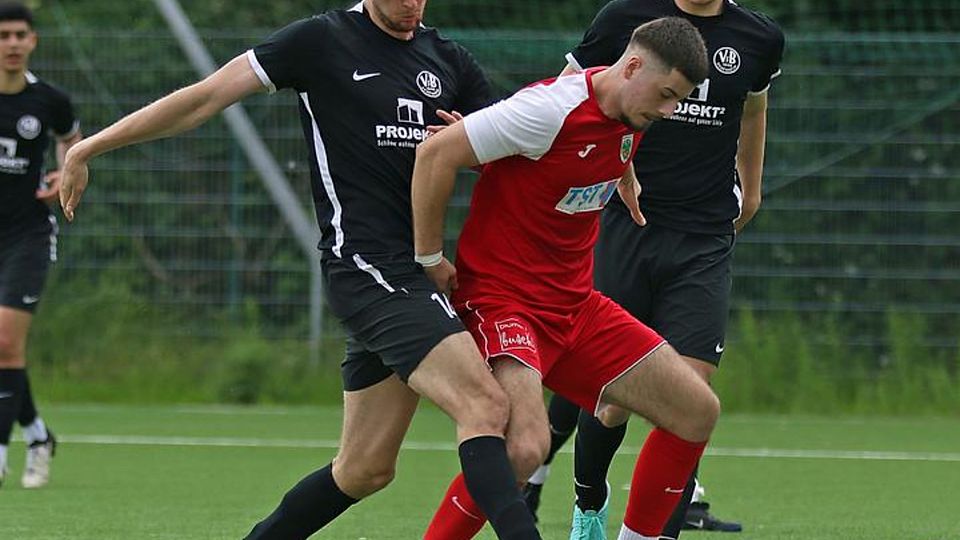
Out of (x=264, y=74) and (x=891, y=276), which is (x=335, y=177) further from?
(x=891, y=276)

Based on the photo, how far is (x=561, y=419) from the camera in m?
8.51

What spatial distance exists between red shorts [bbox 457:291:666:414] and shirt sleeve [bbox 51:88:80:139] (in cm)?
476

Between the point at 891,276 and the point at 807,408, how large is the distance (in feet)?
3.83

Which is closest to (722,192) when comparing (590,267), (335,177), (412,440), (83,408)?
(590,267)

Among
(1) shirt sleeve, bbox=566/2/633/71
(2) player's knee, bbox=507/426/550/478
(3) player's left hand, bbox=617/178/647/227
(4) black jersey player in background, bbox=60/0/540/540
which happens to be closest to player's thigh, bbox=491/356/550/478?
(2) player's knee, bbox=507/426/550/478

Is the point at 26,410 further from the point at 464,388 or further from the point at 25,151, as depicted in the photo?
the point at 464,388

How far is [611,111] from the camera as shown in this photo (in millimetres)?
6105

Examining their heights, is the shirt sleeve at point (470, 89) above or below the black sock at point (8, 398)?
above

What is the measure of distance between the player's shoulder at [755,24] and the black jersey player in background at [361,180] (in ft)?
4.86

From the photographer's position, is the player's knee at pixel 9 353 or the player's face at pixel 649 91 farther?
the player's knee at pixel 9 353

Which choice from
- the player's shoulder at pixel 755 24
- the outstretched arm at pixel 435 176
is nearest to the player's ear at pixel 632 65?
the outstretched arm at pixel 435 176

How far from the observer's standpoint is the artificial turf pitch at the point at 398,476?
8453 mm

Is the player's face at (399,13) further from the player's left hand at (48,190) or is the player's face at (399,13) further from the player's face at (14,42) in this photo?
the player's left hand at (48,190)

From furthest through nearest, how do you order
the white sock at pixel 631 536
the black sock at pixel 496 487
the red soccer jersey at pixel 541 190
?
the white sock at pixel 631 536 → the red soccer jersey at pixel 541 190 → the black sock at pixel 496 487
